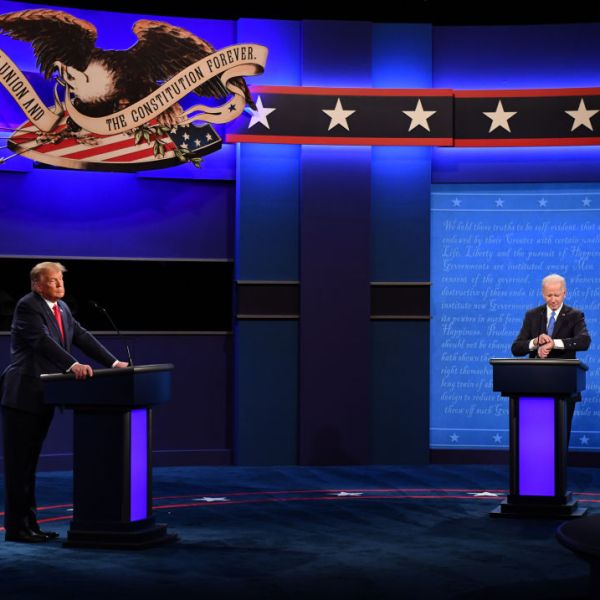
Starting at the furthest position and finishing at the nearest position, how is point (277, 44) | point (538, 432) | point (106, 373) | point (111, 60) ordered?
point (277, 44) → point (111, 60) → point (538, 432) → point (106, 373)

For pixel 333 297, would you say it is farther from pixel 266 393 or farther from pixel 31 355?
pixel 31 355

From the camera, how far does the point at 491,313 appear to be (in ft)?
31.0

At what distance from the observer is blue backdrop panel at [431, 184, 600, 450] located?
935 cm

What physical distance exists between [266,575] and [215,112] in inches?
199

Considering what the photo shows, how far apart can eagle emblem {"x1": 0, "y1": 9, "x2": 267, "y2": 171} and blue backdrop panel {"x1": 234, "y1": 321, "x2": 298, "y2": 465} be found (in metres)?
1.65

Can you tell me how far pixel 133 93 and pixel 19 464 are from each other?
164 inches

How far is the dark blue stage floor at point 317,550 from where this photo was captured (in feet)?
15.0

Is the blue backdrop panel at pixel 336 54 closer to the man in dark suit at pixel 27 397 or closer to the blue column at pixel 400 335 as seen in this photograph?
the blue column at pixel 400 335

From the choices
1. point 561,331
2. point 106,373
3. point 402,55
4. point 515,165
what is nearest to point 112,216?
point 402,55

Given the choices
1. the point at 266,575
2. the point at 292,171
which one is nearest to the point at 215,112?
the point at 292,171

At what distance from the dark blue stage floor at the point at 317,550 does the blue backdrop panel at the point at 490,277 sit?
49.6 inches

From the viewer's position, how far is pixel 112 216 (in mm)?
9258

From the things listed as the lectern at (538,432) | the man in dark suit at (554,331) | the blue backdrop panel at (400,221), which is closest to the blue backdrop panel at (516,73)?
the blue backdrop panel at (400,221)

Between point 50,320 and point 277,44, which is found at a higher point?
point 277,44
